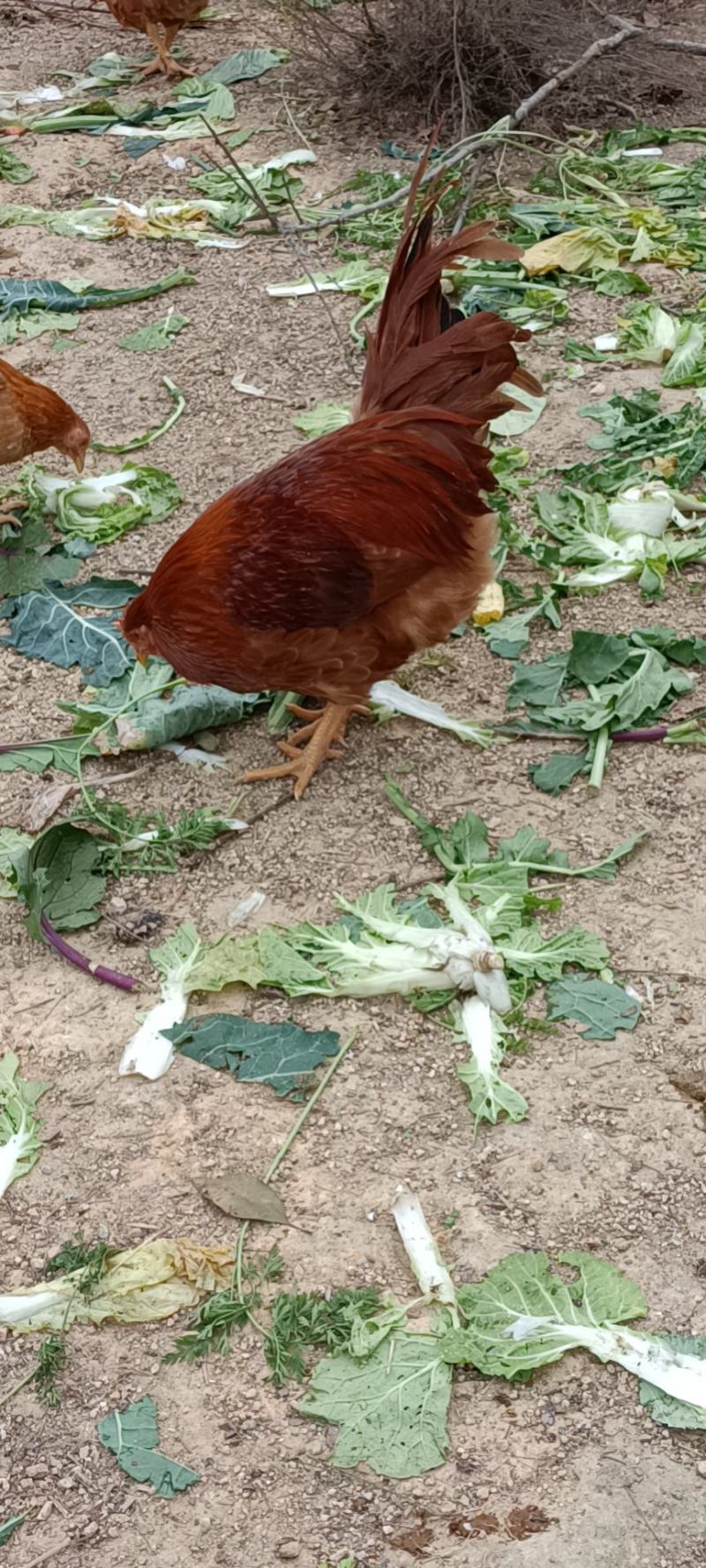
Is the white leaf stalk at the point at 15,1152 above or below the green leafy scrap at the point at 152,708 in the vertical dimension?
below

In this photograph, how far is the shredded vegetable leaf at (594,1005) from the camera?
3.95 meters

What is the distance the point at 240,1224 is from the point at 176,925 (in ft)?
3.66

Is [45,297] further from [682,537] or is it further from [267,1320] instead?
[267,1320]

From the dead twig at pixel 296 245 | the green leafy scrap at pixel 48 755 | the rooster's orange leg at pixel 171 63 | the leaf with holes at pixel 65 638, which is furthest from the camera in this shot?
the rooster's orange leg at pixel 171 63

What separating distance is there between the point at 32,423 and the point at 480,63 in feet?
14.4

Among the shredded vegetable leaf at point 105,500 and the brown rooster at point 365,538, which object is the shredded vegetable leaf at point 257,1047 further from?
the shredded vegetable leaf at point 105,500

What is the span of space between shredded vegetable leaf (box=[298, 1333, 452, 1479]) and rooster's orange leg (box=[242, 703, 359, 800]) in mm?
2033

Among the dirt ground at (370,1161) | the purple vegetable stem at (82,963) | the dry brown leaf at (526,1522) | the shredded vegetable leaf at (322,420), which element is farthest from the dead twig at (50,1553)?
the shredded vegetable leaf at (322,420)

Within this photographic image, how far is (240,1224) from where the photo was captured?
3527mm

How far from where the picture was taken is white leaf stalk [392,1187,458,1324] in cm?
330

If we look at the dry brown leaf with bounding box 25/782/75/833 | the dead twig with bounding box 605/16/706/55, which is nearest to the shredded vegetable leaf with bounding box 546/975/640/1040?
the dry brown leaf with bounding box 25/782/75/833

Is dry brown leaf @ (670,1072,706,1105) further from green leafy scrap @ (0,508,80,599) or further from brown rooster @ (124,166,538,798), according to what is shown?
green leafy scrap @ (0,508,80,599)

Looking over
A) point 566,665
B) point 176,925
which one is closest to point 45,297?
point 566,665

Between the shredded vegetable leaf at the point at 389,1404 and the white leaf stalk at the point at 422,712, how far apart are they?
2.23m
